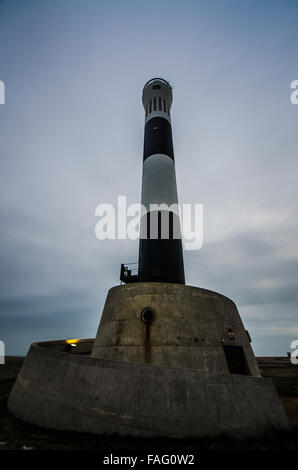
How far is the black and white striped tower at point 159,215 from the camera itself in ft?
46.2

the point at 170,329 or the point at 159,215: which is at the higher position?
the point at 159,215

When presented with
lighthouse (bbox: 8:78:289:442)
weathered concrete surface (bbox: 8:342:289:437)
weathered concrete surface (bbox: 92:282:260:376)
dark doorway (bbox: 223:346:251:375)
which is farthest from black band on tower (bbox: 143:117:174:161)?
weathered concrete surface (bbox: 8:342:289:437)

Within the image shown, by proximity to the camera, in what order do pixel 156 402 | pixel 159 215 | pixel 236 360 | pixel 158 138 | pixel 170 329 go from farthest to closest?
pixel 158 138 → pixel 159 215 → pixel 236 360 → pixel 170 329 → pixel 156 402

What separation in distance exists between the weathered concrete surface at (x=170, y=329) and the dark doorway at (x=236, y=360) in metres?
0.31

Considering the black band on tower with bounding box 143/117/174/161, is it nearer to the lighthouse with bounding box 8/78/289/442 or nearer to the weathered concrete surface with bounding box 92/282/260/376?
the lighthouse with bounding box 8/78/289/442

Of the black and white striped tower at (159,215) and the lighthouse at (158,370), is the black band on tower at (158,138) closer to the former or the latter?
the black and white striped tower at (159,215)

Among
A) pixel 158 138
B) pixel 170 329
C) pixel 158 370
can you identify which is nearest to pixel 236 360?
pixel 170 329

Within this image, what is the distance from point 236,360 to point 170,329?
354 cm

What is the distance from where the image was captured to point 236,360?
10398 mm

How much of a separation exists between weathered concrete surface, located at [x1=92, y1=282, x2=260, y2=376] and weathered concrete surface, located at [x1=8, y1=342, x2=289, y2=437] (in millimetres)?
2347

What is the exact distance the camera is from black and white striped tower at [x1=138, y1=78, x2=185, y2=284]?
1409 cm

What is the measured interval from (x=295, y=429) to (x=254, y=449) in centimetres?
312

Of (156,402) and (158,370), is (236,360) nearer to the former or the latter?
(158,370)
